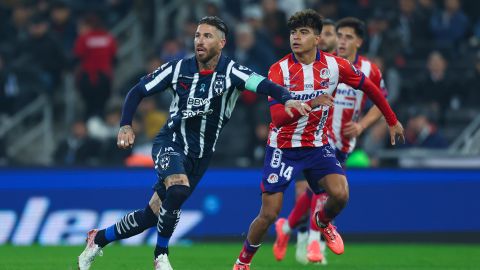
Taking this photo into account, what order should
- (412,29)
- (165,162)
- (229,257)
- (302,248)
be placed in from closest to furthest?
(165,162)
(302,248)
(229,257)
(412,29)

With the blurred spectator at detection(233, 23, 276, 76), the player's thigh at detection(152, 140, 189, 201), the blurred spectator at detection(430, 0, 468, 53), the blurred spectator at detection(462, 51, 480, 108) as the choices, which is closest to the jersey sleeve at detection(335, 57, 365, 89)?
the player's thigh at detection(152, 140, 189, 201)

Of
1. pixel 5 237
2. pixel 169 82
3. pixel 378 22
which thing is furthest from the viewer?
pixel 378 22

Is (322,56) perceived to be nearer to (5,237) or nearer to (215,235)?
(215,235)

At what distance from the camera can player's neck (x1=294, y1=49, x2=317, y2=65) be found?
35.1 ft

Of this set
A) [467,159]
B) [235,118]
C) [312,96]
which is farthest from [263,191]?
[235,118]

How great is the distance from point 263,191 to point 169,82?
4.65ft

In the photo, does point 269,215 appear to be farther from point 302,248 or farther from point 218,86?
point 302,248

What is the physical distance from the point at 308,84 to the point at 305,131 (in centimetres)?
47

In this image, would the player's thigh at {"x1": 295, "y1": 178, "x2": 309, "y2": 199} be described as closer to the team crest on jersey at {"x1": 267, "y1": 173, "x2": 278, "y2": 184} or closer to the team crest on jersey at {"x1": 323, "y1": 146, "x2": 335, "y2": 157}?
the team crest on jersey at {"x1": 323, "y1": 146, "x2": 335, "y2": 157}

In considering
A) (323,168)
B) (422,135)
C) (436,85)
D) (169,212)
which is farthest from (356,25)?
(436,85)

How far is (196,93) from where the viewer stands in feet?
33.4

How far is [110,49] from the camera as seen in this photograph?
19391 millimetres

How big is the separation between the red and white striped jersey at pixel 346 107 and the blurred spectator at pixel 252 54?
5912mm

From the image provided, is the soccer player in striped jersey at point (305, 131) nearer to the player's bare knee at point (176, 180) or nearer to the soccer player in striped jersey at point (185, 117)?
the soccer player in striped jersey at point (185, 117)
